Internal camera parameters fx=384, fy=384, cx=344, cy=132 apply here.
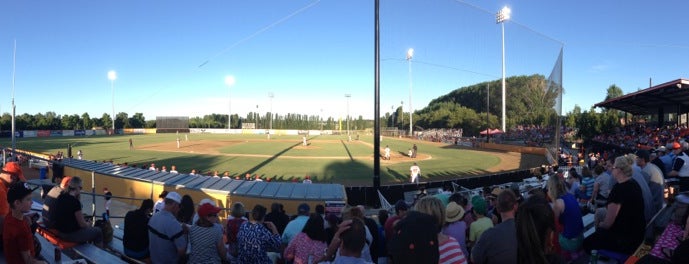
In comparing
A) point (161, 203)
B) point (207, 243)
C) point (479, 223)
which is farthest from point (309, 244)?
point (161, 203)

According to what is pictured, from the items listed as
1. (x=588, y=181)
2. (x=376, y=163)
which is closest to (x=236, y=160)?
(x=376, y=163)

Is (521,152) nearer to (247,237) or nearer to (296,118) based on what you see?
(247,237)

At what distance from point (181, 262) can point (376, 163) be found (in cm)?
854

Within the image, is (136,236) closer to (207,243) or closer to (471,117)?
(207,243)

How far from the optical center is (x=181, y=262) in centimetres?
453

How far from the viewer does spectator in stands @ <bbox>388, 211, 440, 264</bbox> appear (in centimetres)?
279

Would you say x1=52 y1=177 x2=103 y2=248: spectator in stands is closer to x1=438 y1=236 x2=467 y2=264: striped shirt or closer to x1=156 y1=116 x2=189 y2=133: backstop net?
x1=438 y1=236 x2=467 y2=264: striped shirt

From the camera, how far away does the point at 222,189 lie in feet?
36.0

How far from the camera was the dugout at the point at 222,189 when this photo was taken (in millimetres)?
10188

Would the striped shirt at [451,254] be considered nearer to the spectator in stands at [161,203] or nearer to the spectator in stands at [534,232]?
the spectator in stands at [534,232]

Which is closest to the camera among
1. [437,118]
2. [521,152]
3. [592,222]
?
[592,222]

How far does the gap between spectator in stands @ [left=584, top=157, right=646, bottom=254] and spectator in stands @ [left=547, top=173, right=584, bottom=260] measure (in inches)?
11.1

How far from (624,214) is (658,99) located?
83.7 ft

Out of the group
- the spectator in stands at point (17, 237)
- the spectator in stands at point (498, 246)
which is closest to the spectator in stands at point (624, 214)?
the spectator in stands at point (498, 246)
